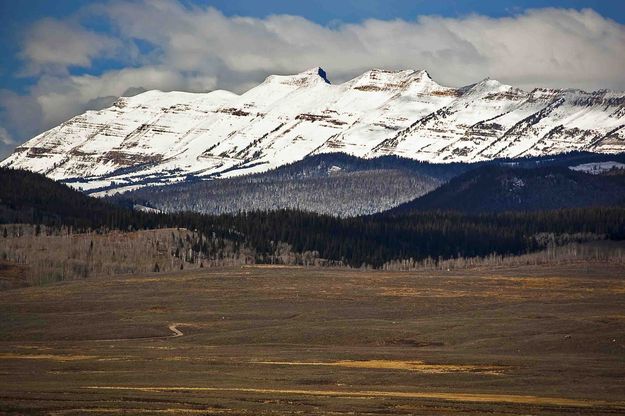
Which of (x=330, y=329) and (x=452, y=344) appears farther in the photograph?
(x=330, y=329)

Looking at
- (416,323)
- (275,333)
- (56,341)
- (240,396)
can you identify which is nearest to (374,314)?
(416,323)

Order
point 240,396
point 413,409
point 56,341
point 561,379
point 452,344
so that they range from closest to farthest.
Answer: point 413,409, point 240,396, point 561,379, point 452,344, point 56,341

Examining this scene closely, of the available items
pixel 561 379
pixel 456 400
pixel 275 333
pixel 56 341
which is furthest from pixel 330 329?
pixel 456 400

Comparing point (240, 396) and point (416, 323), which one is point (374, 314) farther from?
point (240, 396)

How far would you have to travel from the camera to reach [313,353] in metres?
125

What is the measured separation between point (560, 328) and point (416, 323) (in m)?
20.0

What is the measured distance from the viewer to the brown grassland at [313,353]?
3342 inches

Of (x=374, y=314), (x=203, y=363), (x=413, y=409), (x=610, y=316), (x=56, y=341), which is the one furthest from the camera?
(x=374, y=314)

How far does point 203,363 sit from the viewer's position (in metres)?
113

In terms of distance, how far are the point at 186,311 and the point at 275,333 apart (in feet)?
109

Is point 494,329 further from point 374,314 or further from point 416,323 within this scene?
point 374,314

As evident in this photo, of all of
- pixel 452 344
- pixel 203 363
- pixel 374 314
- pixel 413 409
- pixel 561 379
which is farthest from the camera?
pixel 374 314

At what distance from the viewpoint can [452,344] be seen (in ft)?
441

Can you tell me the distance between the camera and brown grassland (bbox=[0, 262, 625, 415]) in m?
84.9
